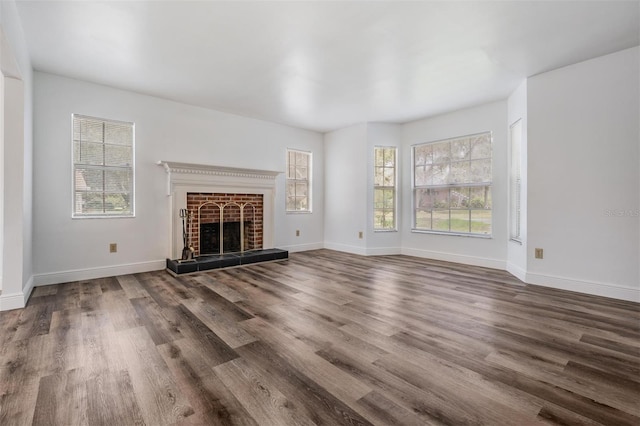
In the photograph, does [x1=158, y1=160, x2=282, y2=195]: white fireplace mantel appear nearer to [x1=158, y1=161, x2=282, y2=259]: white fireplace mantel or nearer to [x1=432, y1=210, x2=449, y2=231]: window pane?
[x1=158, y1=161, x2=282, y2=259]: white fireplace mantel

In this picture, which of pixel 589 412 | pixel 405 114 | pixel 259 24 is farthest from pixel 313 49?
pixel 589 412

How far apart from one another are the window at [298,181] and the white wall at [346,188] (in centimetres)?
42

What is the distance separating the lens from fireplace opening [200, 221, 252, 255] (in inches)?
190

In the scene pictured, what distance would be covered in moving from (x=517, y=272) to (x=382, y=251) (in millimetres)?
2258

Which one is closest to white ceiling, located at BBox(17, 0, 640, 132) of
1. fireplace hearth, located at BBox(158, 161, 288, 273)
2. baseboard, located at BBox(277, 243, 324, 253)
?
fireplace hearth, located at BBox(158, 161, 288, 273)

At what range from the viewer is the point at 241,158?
531 centimetres

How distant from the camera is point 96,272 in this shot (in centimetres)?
390

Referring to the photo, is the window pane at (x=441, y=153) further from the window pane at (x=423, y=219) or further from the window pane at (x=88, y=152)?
the window pane at (x=88, y=152)

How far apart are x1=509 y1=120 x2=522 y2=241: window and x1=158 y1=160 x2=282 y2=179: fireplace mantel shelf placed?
12.4 feet

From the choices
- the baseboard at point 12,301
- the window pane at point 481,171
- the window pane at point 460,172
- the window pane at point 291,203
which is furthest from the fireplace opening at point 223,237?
the window pane at point 481,171

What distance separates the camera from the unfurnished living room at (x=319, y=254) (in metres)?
1.62

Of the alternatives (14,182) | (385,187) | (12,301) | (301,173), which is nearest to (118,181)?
(14,182)

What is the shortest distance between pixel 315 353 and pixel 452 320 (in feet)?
4.18

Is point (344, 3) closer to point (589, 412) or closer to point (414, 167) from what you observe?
point (589, 412)
